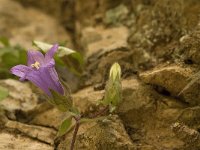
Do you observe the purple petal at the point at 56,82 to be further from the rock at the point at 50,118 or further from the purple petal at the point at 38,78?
the rock at the point at 50,118

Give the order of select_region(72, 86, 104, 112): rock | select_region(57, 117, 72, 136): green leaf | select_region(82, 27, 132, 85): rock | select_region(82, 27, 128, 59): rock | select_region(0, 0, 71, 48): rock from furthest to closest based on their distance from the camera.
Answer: select_region(0, 0, 71, 48): rock → select_region(82, 27, 128, 59): rock → select_region(82, 27, 132, 85): rock → select_region(72, 86, 104, 112): rock → select_region(57, 117, 72, 136): green leaf

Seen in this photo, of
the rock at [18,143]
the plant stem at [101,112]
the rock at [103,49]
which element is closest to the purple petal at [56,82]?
the plant stem at [101,112]

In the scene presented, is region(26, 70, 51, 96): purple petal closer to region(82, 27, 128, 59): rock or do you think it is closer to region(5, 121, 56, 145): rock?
region(5, 121, 56, 145): rock

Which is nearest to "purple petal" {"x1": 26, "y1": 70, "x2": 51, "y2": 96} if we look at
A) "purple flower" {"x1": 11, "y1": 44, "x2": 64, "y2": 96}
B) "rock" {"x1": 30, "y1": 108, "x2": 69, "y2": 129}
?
"purple flower" {"x1": 11, "y1": 44, "x2": 64, "y2": 96}

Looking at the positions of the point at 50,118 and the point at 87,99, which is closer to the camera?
the point at 87,99

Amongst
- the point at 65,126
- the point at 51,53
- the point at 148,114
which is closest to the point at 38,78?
the point at 51,53

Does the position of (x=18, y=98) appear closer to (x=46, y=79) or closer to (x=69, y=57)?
(x=69, y=57)

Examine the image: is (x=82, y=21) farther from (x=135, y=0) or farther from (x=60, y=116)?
(x=60, y=116)

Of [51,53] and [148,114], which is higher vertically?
[51,53]
